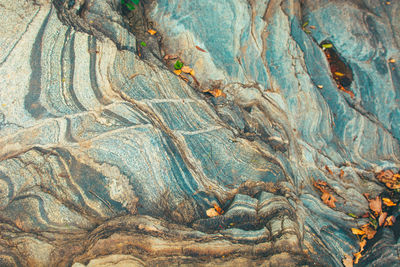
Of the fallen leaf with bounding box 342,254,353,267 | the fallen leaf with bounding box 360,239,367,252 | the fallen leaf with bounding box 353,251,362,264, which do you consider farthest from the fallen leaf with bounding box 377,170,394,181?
the fallen leaf with bounding box 342,254,353,267

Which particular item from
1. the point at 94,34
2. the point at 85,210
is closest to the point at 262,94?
the point at 94,34

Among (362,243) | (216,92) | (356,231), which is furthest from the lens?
(216,92)

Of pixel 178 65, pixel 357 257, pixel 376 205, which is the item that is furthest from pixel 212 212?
pixel 376 205

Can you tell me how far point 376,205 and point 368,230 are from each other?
2.00ft

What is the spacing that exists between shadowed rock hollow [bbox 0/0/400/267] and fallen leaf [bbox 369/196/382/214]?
0.11 m

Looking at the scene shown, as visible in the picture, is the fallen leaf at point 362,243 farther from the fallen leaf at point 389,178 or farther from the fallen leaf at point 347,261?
the fallen leaf at point 389,178

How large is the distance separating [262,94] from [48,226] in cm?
386

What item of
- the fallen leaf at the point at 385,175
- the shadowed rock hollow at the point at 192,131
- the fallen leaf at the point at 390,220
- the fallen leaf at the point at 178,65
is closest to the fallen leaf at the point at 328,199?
the shadowed rock hollow at the point at 192,131

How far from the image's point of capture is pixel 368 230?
4.29m

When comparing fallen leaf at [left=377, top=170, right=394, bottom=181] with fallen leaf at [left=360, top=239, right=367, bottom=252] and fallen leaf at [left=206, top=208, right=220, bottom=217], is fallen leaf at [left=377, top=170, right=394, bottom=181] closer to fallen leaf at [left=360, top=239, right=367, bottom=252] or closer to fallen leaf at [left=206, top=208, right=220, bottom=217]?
fallen leaf at [left=360, top=239, right=367, bottom=252]

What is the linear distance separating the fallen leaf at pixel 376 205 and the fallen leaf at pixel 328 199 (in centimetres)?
66

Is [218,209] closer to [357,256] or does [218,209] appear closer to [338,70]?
[357,256]

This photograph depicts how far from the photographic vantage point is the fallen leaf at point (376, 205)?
4636 millimetres

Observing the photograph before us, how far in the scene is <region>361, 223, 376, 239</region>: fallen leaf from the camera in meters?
4.23
